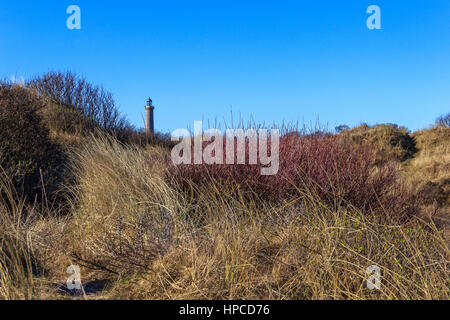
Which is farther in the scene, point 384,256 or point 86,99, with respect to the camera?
point 86,99

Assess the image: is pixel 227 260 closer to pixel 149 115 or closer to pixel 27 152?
pixel 27 152

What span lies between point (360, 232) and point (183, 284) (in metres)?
1.78

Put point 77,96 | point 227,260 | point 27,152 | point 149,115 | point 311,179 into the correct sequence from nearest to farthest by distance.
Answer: point 227,260
point 311,179
point 27,152
point 77,96
point 149,115

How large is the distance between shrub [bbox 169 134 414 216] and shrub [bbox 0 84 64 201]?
2.38 meters

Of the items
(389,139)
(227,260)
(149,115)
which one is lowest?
(227,260)

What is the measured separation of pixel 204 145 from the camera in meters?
6.42

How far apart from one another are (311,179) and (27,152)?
5007mm

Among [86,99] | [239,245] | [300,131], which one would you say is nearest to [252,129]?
[300,131]

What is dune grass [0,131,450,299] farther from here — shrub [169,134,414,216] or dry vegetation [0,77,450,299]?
shrub [169,134,414,216]

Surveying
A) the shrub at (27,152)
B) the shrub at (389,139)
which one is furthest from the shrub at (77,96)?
the shrub at (389,139)

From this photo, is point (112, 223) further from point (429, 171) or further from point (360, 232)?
point (429, 171)

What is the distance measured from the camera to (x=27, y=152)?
5.97m

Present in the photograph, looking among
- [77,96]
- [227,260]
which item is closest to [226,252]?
[227,260]

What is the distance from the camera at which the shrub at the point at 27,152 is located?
5.46 m
